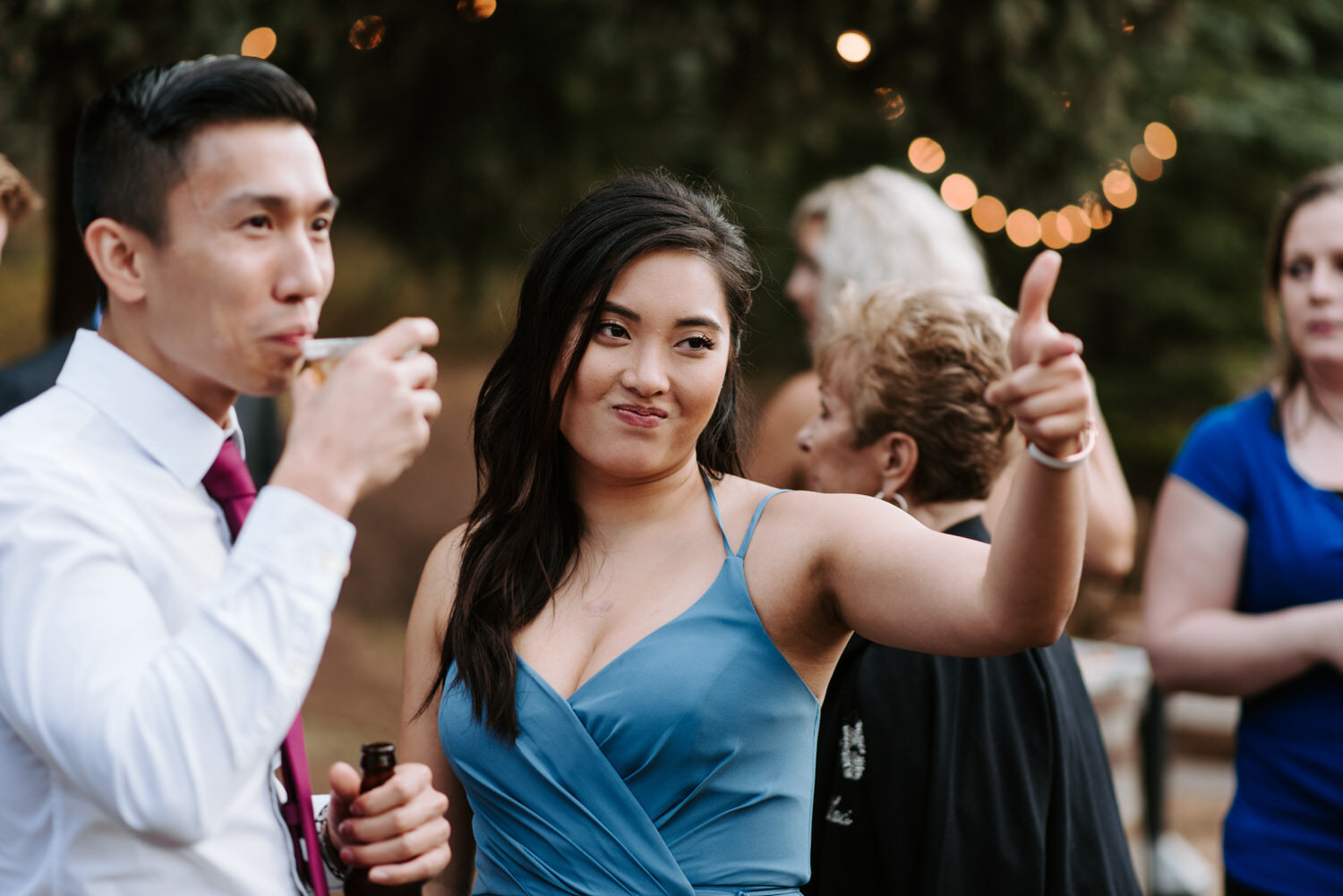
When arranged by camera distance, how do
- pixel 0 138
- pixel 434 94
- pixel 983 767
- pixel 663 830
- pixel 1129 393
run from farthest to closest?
pixel 1129 393, pixel 434 94, pixel 0 138, pixel 983 767, pixel 663 830

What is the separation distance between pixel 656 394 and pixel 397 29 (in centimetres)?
Answer: 363

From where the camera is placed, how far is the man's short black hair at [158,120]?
1.52 meters

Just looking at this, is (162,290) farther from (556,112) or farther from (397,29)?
(556,112)

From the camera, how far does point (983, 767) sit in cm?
236

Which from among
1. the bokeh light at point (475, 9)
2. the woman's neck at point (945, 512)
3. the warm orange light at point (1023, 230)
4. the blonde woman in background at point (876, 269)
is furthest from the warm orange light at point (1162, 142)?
the woman's neck at point (945, 512)

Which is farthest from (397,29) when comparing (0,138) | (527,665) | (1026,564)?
(1026,564)

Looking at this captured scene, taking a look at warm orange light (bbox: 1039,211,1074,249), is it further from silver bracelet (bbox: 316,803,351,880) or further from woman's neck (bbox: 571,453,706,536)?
silver bracelet (bbox: 316,803,351,880)

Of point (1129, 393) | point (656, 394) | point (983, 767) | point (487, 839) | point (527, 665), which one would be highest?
point (1129, 393)

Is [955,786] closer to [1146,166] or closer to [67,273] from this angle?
[67,273]

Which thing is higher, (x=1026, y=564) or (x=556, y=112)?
(x=556, y=112)

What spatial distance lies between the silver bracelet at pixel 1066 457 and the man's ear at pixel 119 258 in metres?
1.22

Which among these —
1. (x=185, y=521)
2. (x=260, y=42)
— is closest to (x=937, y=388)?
(x=185, y=521)

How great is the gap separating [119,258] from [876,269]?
2627 millimetres

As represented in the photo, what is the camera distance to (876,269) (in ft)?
12.2
